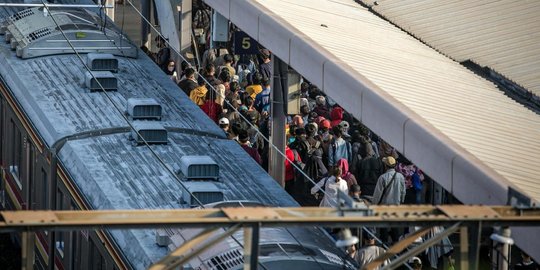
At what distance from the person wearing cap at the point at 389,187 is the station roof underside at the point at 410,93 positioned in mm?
1684

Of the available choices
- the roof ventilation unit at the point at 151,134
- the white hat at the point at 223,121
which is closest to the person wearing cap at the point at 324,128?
the white hat at the point at 223,121

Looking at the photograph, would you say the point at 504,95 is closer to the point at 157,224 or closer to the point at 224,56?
the point at 157,224

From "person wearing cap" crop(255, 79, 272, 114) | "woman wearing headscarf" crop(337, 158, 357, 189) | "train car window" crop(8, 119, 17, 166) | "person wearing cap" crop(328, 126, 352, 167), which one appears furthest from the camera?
"person wearing cap" crop(255, 79, 272, 114)

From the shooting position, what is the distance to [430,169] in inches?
560

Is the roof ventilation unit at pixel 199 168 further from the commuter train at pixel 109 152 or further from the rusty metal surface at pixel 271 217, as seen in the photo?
the rusty metal surface at pixel 271 217

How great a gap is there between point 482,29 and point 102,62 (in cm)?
538

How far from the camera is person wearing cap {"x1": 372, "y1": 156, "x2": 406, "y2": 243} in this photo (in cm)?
1928

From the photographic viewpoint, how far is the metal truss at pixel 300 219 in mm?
10141

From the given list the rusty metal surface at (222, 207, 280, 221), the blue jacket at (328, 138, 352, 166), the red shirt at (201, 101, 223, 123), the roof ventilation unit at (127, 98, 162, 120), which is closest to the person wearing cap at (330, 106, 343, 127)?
the red shirt at (201, 101, 223, 123)

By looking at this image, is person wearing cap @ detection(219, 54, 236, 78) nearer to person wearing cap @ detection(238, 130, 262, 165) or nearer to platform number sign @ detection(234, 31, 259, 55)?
platform number sign @ detection(234, 31, 259, 55)

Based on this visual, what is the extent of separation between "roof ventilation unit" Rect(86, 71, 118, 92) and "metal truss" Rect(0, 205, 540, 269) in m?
8.76

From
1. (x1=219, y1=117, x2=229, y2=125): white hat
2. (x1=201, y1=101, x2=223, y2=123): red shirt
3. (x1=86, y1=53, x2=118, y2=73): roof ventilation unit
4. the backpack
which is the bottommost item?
the backpack

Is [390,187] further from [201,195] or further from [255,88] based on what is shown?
[255,88]

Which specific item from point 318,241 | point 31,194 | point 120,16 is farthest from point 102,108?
point 120,16
